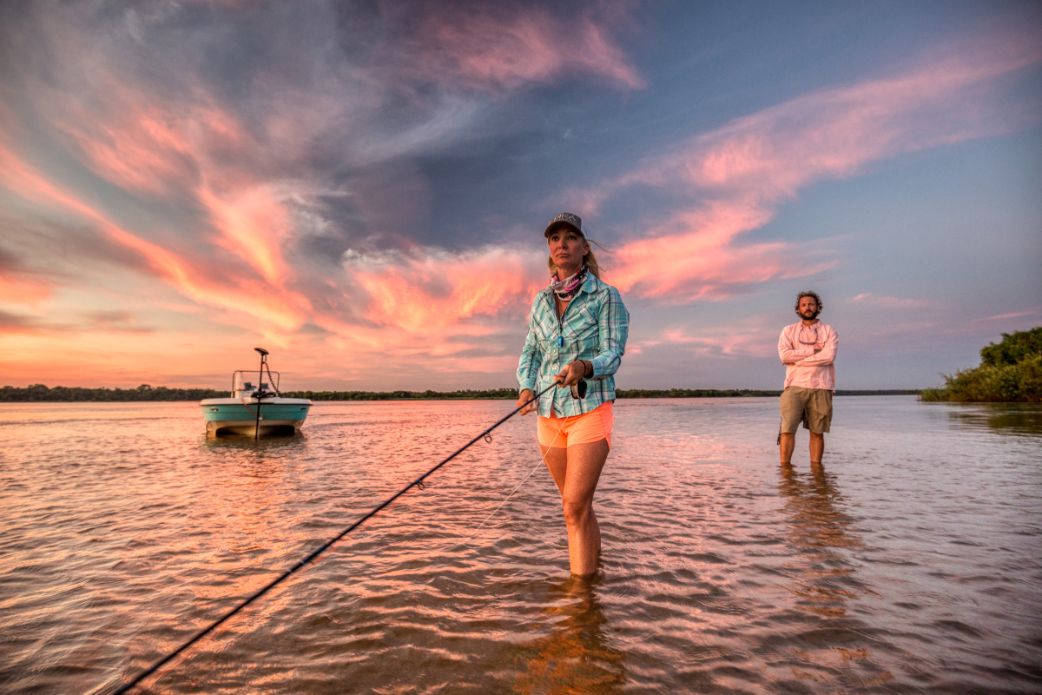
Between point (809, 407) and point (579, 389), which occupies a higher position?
point (579, 389)

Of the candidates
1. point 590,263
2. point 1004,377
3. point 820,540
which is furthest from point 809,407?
point 1004,377

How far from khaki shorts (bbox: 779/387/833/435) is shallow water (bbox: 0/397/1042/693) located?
0.93m

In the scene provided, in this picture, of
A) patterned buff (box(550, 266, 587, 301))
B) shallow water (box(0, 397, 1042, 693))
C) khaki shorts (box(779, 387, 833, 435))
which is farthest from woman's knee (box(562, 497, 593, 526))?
khaki shorts (box(779, 387, 833, 435))

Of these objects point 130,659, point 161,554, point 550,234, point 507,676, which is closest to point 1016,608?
point 507,676

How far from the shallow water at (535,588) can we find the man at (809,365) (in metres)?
1.12

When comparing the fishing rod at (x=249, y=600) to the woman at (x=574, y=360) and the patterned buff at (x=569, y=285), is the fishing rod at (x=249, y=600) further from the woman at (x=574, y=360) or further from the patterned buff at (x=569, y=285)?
the patterned buff at (x=569, y=285)

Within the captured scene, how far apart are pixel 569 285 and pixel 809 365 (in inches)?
276

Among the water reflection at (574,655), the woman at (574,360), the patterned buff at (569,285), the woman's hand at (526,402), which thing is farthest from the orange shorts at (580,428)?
the water reflection at (574,655)

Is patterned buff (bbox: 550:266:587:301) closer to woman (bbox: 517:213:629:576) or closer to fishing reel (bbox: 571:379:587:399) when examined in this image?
→ woman (bbox: 517:213:629:576)

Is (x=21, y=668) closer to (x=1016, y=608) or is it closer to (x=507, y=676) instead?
(x=507, y=676)

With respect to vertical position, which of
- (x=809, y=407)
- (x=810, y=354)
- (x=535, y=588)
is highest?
(x=810, y=354)

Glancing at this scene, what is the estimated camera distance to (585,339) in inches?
164

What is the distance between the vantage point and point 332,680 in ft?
9.55

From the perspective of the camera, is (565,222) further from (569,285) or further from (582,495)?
(582,495)
